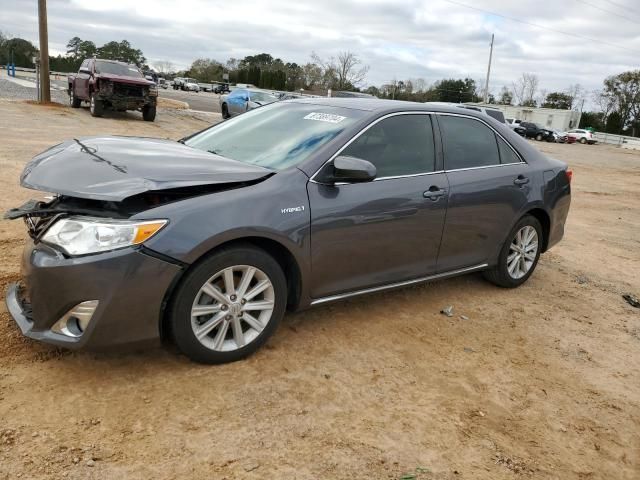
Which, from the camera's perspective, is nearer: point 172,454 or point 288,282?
point 172,454

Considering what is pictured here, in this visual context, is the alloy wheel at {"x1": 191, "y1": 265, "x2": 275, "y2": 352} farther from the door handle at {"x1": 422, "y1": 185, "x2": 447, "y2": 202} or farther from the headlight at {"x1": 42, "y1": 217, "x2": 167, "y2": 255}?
the door handle at {"x1": 422, "y1": 185, "x2": 447, "y2": 202}

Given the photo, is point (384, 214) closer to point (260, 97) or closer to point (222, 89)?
point (260, 97)

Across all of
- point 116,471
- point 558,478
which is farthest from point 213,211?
point 558,478

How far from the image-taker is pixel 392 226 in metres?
3.95

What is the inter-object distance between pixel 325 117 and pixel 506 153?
1.87m

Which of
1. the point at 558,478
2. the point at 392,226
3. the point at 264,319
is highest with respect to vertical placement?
the point at 392,226

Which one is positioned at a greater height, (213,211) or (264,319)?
(213,211)

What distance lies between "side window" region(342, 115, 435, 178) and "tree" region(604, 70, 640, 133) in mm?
75327

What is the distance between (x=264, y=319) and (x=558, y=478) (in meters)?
1.81

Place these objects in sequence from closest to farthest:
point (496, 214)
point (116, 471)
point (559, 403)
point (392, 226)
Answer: point (116, 471) → point (559, 403) → point (392, 226) → point (496, 214)

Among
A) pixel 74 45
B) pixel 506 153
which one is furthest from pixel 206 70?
pixel 506 153

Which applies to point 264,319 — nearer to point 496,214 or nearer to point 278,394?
point 278,394

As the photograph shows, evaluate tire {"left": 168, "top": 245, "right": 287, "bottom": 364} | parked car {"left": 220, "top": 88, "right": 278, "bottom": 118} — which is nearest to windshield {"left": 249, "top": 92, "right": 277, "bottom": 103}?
parked car {"left": 220, "top": 88, "right": 278, "bottom": 118}

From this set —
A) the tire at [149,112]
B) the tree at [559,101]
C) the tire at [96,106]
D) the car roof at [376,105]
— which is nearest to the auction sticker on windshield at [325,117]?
the car roof at [376,105]
